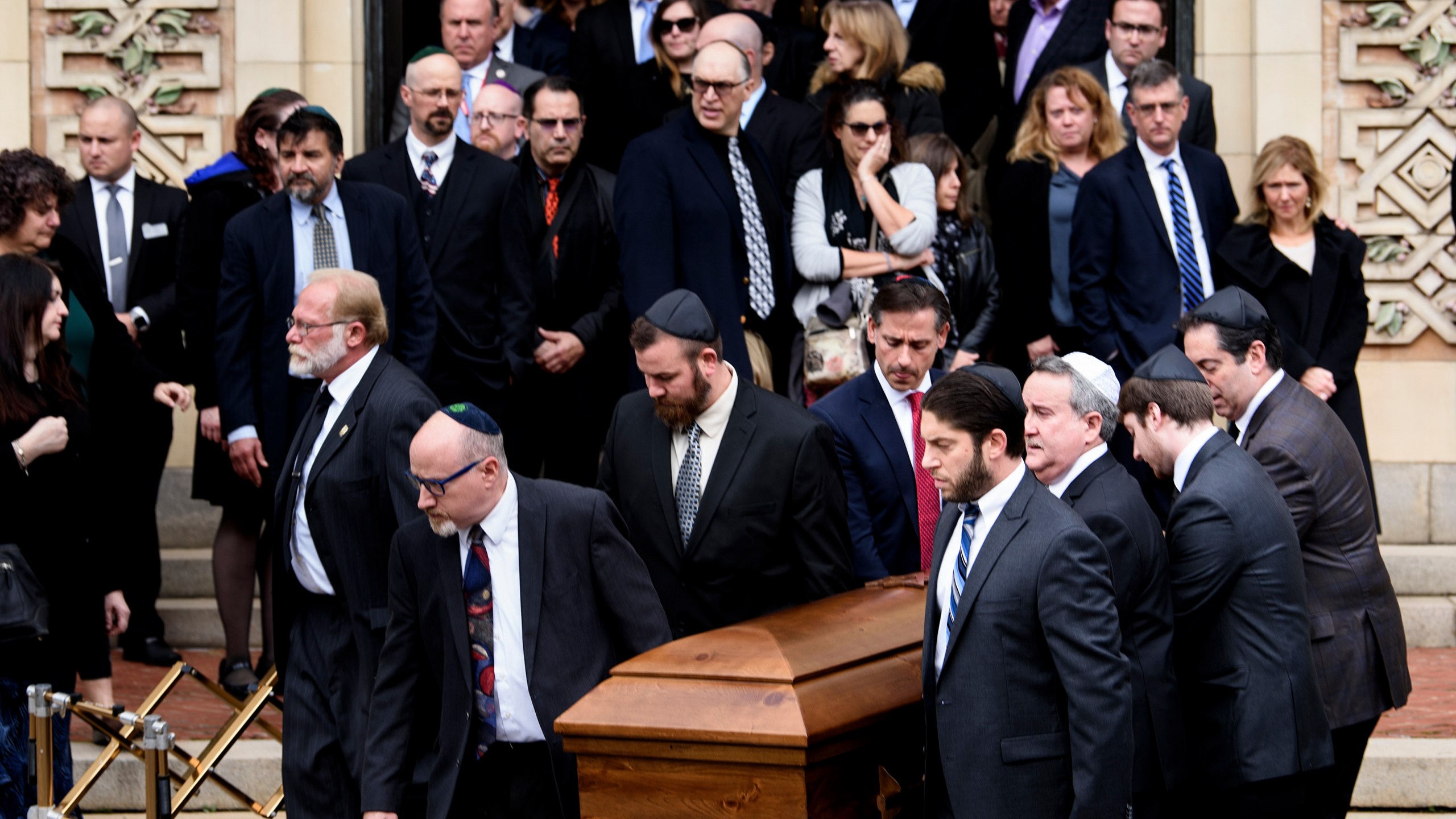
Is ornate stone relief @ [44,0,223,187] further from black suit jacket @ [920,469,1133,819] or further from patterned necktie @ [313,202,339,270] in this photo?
black suit jacket @ [920,469,1133,819]

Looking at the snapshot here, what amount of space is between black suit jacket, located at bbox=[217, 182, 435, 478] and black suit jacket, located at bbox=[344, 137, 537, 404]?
401 millimetres

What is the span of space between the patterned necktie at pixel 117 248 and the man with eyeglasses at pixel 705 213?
232cm

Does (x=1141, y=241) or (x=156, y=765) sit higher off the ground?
(x=1141, y=241)

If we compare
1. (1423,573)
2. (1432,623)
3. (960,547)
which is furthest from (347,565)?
(1423,573)

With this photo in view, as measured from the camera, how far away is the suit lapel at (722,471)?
5188 millimetres

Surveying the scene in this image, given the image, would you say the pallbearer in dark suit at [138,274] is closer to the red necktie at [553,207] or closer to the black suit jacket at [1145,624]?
the red necktie at [553,207]

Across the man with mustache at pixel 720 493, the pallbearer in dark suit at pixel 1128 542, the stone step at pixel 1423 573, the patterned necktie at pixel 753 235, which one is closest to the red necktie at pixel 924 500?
the man with mustache at pixel 720 493

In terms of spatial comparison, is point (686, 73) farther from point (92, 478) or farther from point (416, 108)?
point (92, 478)

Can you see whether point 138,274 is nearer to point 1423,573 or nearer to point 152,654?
point 152,654

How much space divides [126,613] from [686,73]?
3.59m

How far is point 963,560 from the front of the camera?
13.1 feet

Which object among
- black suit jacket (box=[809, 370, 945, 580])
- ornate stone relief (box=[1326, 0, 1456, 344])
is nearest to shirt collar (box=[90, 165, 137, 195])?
black suit jacket (box=[809, 370, 945, 580])

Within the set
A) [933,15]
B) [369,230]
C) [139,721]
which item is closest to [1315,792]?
[139,721]

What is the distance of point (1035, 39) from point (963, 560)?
5001 millimetres
